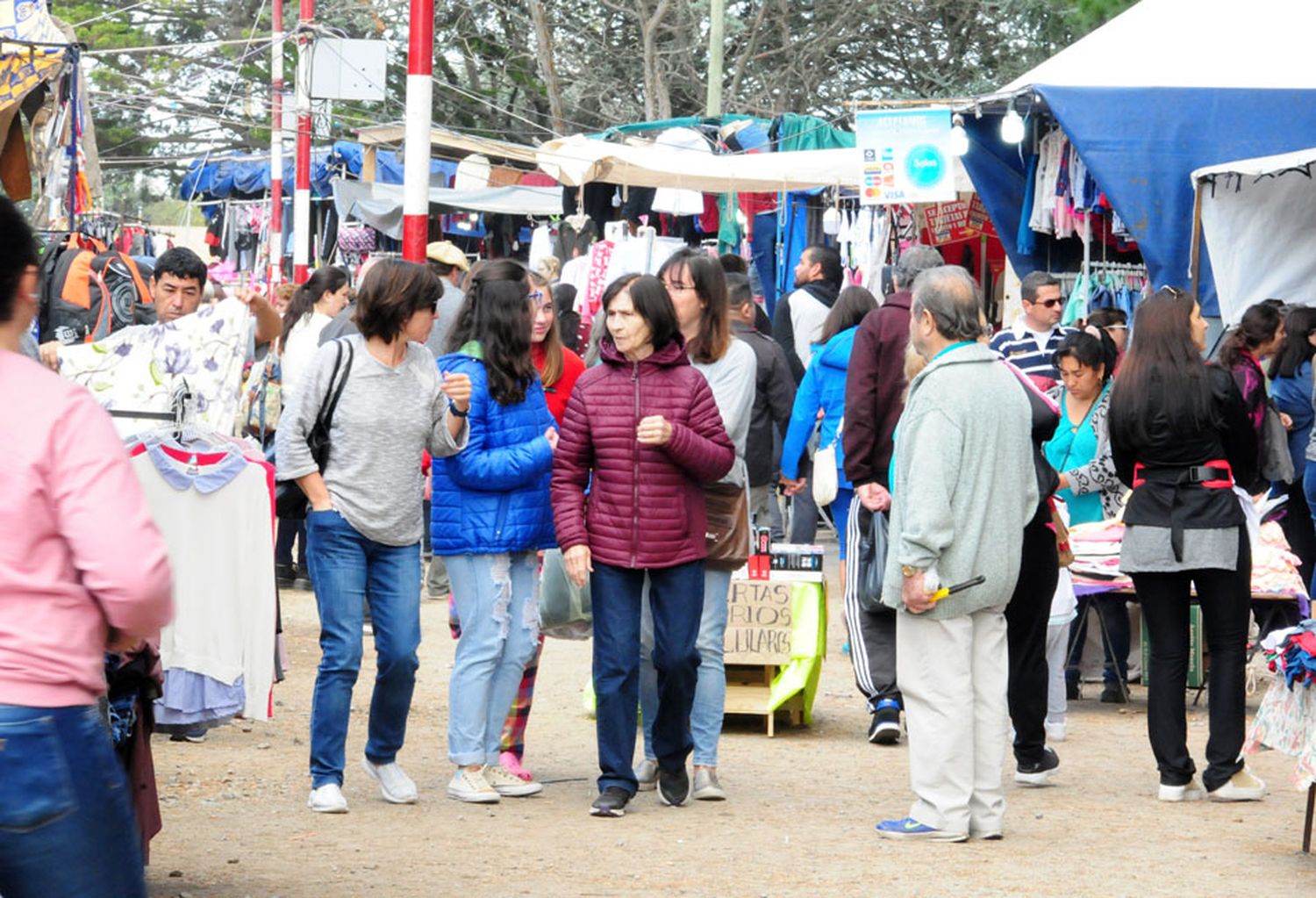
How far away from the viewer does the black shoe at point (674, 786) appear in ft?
23.1

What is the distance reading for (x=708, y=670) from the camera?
23.7 ft

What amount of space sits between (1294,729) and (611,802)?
232 centimetres

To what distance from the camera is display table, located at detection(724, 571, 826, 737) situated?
28.1 feet

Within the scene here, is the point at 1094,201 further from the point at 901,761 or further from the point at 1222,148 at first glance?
the point at 901,761

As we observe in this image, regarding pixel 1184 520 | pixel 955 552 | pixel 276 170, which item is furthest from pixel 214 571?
pixel 276 170

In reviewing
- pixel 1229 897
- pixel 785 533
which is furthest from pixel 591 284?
pixel 1229 897

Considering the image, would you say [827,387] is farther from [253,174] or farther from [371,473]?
[253,174]

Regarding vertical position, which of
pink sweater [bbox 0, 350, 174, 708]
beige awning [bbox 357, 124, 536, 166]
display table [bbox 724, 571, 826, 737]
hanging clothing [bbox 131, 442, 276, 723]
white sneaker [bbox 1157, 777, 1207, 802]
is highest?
beige awning [bbox 357, 124, 536, 166]

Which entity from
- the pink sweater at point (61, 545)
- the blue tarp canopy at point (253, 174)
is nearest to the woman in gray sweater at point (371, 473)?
the pink sweater at point (61, 545)

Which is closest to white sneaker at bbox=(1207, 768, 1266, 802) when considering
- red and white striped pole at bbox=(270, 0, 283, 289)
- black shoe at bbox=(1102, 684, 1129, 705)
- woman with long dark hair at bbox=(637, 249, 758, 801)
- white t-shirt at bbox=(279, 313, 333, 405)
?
woman with long dark hair at bbox=(637, 249, 758, 801)

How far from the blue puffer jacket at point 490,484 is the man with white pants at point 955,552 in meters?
1.27

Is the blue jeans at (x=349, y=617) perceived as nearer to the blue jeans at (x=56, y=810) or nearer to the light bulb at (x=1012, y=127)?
the blue jeans at (x=56, y=810)

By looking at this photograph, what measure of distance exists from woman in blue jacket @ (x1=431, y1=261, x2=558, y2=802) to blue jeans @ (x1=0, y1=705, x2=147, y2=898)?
11.8 feet

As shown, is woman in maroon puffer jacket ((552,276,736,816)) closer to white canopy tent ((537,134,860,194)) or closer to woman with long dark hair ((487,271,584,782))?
woman with long dark hair ((487,271,584,782))
